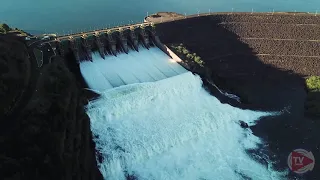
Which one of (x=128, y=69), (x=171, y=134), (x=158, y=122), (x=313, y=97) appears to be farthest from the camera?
(x=313, y=97)

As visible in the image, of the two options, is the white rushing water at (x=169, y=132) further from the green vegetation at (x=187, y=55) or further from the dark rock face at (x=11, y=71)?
the dark rock face at (x=11, y=71)

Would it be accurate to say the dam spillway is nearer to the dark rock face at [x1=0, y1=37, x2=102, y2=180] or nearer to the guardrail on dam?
the guardrail on dam

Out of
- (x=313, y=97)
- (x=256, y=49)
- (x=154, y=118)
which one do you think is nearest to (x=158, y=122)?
(x=154, y=118)

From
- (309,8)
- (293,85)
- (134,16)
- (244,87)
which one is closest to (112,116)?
(244,87)

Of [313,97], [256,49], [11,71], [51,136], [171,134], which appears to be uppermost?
[11,71]

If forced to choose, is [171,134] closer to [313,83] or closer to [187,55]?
[187,55]

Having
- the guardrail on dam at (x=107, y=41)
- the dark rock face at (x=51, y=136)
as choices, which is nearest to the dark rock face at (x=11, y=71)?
the dark rock face at (x=51, y=136)
